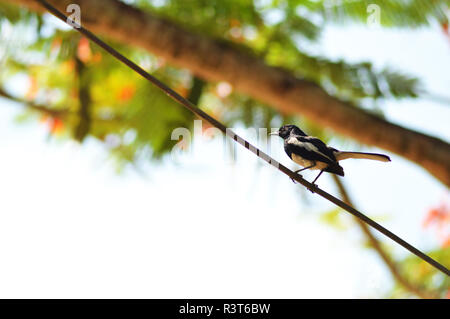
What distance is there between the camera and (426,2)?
3236 mm

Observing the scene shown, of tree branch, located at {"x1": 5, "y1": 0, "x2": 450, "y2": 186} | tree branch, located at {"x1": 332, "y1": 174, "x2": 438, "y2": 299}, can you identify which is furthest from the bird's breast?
tree branch, located at {"x1": 332, "y1": 174, "x2": 438, "y2": 299}

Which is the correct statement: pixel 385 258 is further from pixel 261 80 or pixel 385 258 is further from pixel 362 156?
pixel 362 156

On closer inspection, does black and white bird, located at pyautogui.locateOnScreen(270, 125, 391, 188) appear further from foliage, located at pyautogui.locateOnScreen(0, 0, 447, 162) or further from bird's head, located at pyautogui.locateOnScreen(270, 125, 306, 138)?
foliage, located at pyautogui.locateOnScreen(0, 0, 447, 162)

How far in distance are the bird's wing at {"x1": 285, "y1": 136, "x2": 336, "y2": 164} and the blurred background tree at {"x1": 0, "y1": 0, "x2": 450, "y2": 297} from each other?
160 centimetres

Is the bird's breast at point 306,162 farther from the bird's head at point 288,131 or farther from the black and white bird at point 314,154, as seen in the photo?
the bird's head at point 288,131

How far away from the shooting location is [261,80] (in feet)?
9.86

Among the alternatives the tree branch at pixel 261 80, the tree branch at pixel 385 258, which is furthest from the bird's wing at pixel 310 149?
the tree branch at pixel 385 258

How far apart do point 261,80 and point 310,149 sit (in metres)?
1.66

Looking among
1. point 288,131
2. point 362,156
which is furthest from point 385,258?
point 362,156

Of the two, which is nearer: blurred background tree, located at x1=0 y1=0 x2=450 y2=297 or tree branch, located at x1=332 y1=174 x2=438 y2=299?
blurred background tree, located at x1=0 y1=0 x2=450 y2=297

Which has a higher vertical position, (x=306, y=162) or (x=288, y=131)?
(x=288, y=131)

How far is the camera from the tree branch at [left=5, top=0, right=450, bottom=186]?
2.78 m

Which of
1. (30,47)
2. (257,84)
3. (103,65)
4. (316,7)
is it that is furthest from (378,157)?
(30,47)

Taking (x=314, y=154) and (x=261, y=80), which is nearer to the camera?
(x=314, y=154)
